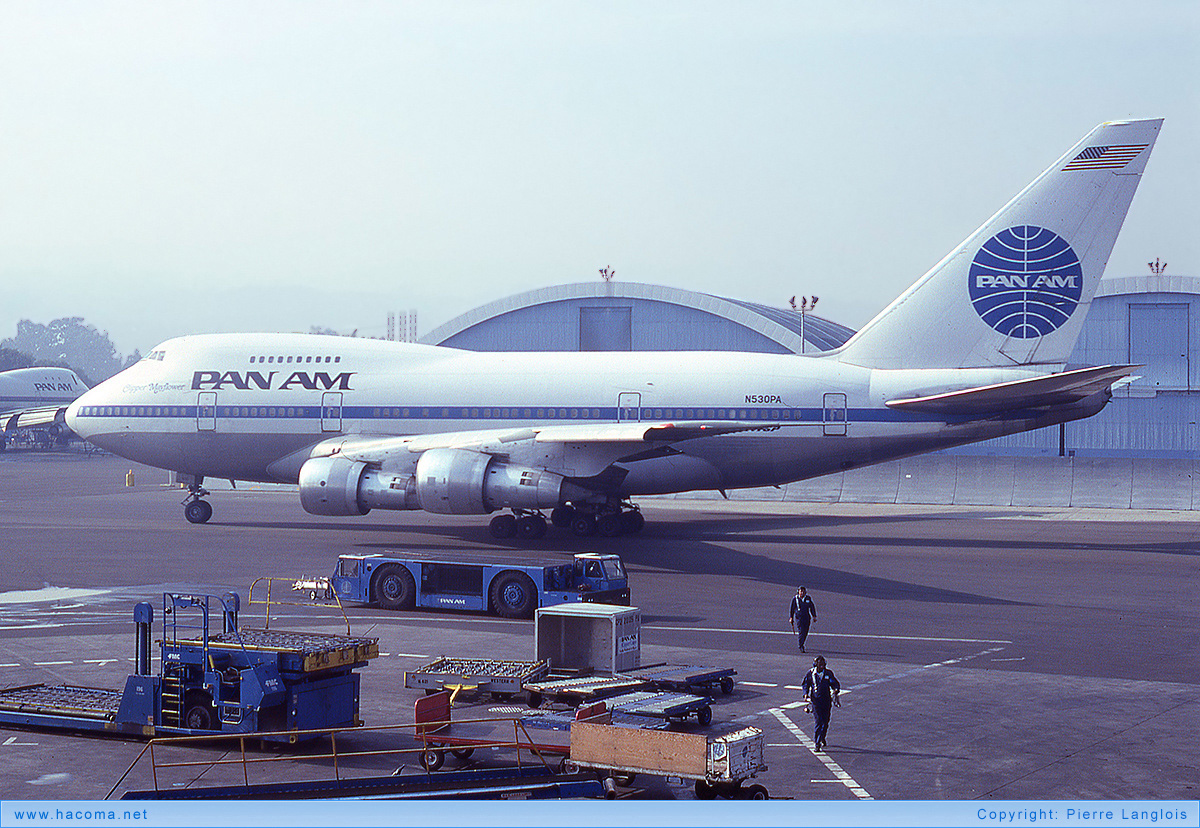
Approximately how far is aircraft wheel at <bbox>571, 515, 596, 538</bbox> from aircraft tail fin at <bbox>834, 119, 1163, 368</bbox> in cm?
1175

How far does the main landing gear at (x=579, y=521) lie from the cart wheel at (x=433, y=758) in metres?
26.0

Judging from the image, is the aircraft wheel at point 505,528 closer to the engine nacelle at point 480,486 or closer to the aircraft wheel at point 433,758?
the engine nacelle at point 480,486

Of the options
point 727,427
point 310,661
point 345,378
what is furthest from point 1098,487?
point 310,661

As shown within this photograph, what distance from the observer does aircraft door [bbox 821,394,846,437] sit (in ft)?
140

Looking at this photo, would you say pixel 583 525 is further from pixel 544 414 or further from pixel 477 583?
pixel 477 583

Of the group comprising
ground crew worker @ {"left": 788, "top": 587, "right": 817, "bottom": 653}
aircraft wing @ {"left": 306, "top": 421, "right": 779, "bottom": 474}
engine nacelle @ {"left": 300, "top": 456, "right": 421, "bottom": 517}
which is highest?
aircraft wing @ {"left": 306, "top": 421, "right": 779, "bottom": 474}

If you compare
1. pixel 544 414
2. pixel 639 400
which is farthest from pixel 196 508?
pixel 639 400

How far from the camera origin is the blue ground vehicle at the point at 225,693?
18.0m

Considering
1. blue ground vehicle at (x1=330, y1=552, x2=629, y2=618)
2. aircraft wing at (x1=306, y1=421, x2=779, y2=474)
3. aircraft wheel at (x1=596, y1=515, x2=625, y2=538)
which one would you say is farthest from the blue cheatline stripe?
blue ground vehicle at (x1=330, y1=552, x2=629, y2=618)

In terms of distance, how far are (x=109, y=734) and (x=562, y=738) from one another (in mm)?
7324

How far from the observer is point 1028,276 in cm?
4191

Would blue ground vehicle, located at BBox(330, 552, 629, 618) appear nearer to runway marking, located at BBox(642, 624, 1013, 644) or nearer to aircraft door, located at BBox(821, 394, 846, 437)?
runway marking, located at BBox(642, 624, 1013, 644)

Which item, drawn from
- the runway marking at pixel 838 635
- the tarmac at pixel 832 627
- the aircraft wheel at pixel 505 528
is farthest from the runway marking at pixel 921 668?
the aircraft wheel at pixel 505 528

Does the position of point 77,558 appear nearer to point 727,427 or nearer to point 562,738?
point 727,427
